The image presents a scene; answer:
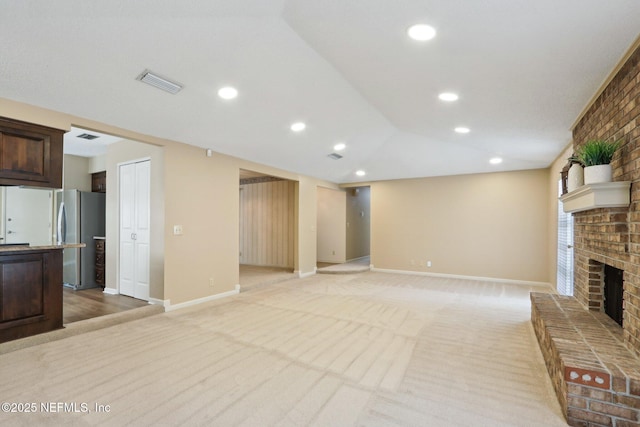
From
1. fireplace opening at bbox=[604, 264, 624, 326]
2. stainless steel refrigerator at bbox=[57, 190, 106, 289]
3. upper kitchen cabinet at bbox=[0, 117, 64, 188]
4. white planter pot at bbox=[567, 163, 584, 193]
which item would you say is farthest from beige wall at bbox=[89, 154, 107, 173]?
fireplace opening at bbox=[604, 264, 624, 326]

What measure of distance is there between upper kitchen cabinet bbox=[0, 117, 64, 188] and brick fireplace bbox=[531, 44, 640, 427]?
190 inches

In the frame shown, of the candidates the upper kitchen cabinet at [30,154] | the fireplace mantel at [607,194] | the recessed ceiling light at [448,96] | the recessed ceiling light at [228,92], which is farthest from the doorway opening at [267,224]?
the fireplace mantel at [607,194]

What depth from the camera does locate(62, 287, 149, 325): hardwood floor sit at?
398cm

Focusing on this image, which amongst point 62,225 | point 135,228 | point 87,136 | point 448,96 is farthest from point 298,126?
point 62,225

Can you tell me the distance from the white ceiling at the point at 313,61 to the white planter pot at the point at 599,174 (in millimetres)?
728

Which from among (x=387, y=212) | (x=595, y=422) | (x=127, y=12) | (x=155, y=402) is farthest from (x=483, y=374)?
(x=387, y=212)

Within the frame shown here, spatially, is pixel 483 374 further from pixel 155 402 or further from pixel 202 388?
pixel 155 402

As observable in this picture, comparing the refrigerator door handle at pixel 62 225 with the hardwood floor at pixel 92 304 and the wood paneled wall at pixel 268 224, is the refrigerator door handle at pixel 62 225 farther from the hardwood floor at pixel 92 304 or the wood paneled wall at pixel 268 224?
the wood paneled wall at pixel 268 224

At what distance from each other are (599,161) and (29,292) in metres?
5.39

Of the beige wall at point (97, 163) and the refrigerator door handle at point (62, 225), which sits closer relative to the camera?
the refrigerator door handle at point (62, 225)

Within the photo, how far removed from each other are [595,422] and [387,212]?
6290 millimetres

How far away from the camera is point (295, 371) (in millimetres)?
2643

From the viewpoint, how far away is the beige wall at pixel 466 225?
6.50m

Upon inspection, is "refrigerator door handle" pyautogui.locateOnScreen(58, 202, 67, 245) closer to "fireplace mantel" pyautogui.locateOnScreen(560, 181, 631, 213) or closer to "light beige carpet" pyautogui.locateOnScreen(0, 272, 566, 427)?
"light beige carpet" pyautogui.locateOnScreen(0, 272, 566, 427)
